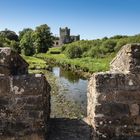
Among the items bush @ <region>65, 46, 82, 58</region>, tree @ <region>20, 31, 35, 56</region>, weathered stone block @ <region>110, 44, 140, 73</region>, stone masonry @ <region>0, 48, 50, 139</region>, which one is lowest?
stone masonry @ <region>0, 48, 50, 139</region>

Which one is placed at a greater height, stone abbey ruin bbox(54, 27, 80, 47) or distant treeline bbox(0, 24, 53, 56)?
stone abbey ruin bbox(54, 27, 80, 47)

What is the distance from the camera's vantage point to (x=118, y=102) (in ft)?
20.0

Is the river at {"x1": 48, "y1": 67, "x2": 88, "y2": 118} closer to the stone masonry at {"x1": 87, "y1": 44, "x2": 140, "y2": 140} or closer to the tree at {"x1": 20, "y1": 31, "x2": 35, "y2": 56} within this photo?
the stone masonry at {"x1": 87, "y1": 44, "x2": 140, "y2": 140}

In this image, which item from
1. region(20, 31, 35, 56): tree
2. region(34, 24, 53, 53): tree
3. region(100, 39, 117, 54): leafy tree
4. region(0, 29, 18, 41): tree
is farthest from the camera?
region(0, 29, 18, 41): tree

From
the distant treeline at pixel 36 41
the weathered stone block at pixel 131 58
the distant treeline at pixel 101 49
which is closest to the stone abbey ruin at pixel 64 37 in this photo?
the distant treeline at pixel 36 41

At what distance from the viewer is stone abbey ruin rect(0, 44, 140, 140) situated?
580cm

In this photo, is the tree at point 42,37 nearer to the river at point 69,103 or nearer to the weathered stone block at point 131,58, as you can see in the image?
the river at point 69,103

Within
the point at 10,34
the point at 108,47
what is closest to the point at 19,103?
the point at 108,47

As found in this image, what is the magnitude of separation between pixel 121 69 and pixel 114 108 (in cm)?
74

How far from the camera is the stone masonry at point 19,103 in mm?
5801

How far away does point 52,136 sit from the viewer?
6.23 metres

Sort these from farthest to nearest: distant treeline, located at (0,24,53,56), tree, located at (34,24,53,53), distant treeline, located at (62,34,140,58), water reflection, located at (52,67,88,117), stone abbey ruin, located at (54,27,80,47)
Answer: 1. stone abbey ruin, located at (54,27,80,47)
2. tree, located at (34,24,53,53)
3. distant treeline, located at (0,24,53,56)
4. distant treeline, located at (62,34,140,58)
5. water reflection, located at (52,67,88,117)

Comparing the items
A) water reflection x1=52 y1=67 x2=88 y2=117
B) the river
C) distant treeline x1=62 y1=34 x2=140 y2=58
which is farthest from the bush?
the river

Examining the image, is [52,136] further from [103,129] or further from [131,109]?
[131,109]
